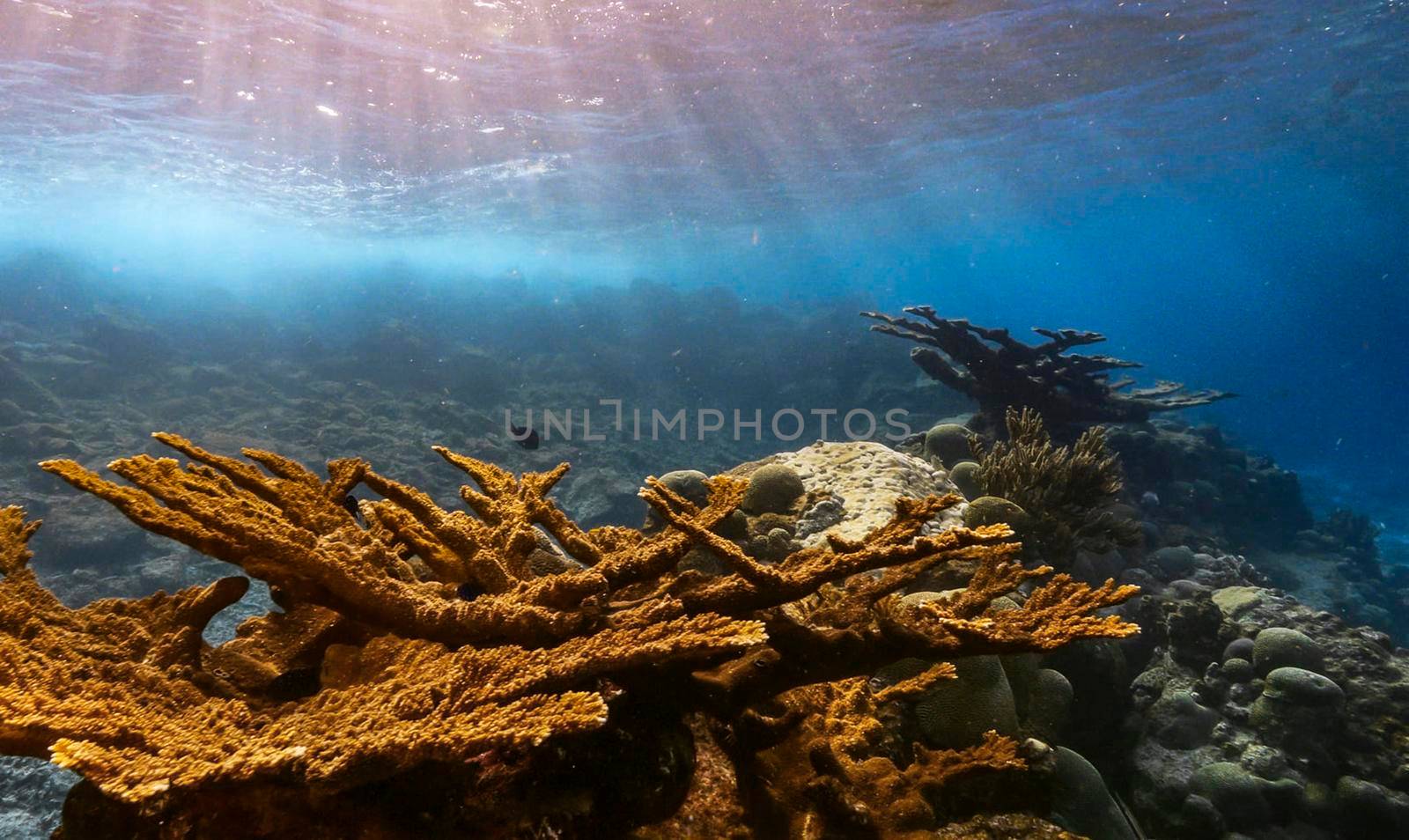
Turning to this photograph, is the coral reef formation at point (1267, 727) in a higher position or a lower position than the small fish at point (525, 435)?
lower

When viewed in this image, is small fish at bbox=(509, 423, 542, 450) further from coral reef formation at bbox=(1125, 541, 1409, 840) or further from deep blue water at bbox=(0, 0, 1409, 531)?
deep blue water at bbox=(0, 0, 1409, 531)

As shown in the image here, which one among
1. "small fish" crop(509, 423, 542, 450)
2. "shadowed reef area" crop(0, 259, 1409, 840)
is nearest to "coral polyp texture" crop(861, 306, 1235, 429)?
"shadowed reef area" crop(0, 259, 1409, 840)

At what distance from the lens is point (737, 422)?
28.0 m

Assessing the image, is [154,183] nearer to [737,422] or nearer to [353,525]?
[737,422]

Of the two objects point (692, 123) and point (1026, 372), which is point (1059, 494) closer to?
point (1026, 372)

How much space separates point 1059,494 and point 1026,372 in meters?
4.75

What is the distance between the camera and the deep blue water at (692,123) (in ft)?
52.9

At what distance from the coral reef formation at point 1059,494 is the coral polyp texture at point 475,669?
15.3 feet

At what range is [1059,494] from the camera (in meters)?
7.27

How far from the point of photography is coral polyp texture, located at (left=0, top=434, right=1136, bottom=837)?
59.6 inches

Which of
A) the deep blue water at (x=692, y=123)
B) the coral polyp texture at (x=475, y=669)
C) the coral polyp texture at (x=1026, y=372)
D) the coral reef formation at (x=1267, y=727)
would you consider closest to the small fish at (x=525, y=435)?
the coral polyp texture at (x=475, y=669)

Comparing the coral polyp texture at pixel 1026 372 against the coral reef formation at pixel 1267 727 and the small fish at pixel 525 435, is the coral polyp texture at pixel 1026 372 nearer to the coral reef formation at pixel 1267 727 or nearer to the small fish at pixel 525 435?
the coral reef formation at pixel 1267 727

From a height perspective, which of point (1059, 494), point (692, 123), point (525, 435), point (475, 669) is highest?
point (692, 123)

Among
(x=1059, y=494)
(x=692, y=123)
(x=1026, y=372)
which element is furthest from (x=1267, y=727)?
(x=692, y=123)
